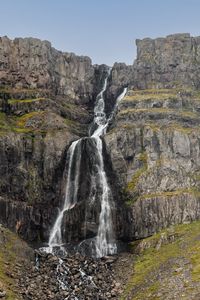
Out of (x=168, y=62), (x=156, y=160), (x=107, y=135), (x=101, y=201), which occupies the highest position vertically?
(x=168, y=62)

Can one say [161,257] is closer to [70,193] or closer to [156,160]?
[70,193]

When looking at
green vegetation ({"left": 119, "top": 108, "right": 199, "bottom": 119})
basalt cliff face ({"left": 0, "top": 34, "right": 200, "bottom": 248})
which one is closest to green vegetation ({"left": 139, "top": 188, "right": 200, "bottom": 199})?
basalt cliff face ({"left": 0, "top": 34, "right": 200, "bottom": 248})

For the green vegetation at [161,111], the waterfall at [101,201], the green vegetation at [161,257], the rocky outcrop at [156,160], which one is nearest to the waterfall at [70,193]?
the waterfall at [101,201]

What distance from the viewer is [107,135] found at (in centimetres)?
11444

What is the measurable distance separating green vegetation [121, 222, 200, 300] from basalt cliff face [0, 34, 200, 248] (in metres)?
5.47

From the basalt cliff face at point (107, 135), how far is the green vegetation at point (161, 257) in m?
5.47

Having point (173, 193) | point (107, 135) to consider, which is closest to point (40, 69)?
point (107, 135)

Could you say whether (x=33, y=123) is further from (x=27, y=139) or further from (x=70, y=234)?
(x=70, y=234)

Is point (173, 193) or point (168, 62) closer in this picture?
point (173, 193)

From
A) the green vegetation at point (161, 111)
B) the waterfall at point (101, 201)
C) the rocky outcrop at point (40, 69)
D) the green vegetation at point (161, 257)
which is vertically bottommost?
the green vegetation at point (161, 257)

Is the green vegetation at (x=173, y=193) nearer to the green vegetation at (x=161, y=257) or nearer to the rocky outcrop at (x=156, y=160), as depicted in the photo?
the rocky outcrop at (x=156, y=160)

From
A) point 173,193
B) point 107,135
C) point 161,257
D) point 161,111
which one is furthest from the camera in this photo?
point 161,111

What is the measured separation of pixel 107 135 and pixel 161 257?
138ft

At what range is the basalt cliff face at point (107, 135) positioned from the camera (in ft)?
314
